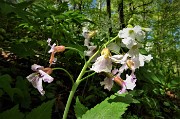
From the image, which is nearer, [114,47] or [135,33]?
[135,33]

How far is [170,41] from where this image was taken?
10.7 metres

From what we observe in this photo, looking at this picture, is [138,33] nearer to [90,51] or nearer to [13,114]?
[90,51]

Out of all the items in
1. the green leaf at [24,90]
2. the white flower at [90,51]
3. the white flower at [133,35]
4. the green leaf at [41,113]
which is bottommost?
the green leaf at [24,90]

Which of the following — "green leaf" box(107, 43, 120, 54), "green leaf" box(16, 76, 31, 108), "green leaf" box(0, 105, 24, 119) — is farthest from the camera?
"green leaf" box(16, 76, 31, 108)

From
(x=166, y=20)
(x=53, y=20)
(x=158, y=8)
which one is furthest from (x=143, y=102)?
(x=158, y=8)

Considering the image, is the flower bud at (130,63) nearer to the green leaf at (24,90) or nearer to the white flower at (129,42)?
the white flower at (129,42)

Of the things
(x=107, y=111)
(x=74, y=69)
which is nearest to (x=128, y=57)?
(x=107, y=111)

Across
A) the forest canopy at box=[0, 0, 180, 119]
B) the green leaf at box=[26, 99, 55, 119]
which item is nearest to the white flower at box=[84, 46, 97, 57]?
the forest canopy at box=[0, 0, 180, 119]

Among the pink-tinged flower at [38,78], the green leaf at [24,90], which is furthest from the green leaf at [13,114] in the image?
the green leaf at [24,90]

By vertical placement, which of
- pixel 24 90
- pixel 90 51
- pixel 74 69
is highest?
pixel 90 51

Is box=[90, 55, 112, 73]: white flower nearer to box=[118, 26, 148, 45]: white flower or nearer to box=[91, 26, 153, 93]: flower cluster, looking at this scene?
box=[91, 26, 153, 93]: flower cluster

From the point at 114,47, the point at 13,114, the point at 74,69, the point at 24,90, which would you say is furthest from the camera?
the point at 74,69

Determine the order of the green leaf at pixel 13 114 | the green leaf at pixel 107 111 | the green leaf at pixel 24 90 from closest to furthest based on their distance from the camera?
1. the green leaf at pixel 13 114
2. the green leaf at pixel 107 111
3. the green leaf at pixel 24 90

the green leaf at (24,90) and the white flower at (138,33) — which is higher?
the white flower at (138,33)
